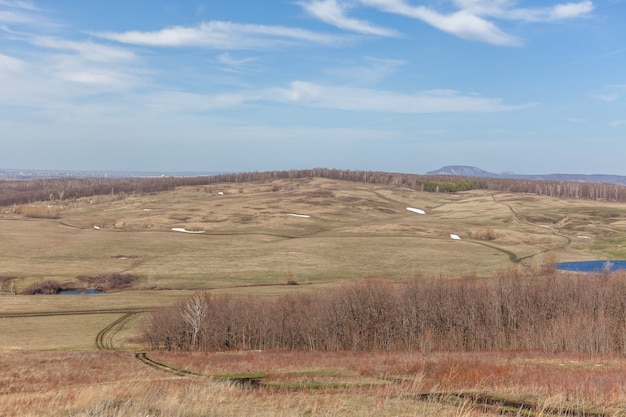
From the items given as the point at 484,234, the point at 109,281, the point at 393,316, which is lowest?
the point at 109,281

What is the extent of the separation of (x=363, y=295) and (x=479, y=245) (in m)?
76.4

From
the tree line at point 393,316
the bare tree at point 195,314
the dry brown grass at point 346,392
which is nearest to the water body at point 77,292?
the tree line at point 393,316

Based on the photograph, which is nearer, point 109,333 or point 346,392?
point 346,392

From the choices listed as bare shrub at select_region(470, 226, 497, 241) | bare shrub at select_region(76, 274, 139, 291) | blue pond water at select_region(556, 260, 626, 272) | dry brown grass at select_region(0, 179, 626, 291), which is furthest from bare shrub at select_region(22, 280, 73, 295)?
bare shrub at select_region(470, 226, 497, 241)

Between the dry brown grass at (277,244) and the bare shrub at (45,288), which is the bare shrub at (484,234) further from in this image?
the bare shrub at (45,288)

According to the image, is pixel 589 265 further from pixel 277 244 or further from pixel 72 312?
pixel 72 312

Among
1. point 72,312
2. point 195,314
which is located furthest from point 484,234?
point 72,312

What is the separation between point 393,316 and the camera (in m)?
70.9

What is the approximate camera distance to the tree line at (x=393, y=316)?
2618 inches

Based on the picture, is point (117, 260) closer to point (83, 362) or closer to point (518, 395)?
point (83, 362)

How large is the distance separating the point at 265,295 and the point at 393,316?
24921mm

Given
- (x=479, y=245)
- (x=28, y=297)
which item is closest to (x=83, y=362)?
(x=28, y=297)

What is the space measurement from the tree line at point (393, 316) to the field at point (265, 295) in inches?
376

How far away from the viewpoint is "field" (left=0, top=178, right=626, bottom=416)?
17859 millimetres
